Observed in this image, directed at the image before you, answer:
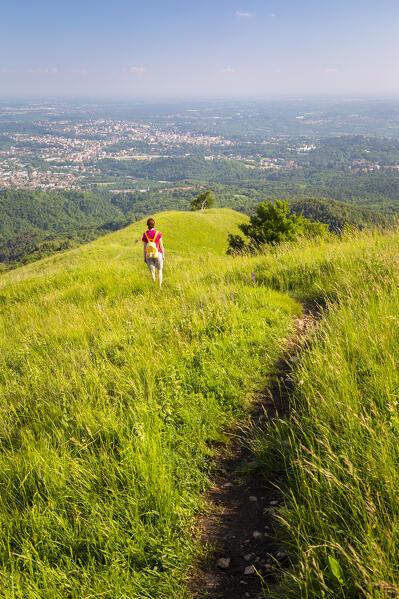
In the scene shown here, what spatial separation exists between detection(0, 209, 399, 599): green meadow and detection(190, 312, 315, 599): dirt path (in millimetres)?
124

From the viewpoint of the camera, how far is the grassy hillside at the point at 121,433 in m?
1.97

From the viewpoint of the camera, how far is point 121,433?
263 cm

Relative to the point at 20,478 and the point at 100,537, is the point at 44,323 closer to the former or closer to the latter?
the point at 20,478

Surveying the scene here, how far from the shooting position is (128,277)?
936 cm

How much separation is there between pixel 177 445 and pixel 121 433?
1.73 ft

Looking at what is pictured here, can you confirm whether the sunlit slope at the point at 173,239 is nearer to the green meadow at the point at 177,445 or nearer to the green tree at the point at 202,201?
the green tree at the point at 202,201

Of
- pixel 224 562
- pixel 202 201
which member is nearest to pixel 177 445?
pixel 224 562

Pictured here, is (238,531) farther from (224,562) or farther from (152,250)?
(152,250)

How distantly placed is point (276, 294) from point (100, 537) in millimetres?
5025

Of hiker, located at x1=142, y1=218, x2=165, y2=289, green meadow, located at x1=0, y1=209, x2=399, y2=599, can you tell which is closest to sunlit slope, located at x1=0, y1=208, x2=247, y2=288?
hiker, located at x1=142, y1=218, x2=165, y2=289

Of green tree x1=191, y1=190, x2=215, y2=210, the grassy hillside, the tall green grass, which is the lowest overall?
the grassy hillside

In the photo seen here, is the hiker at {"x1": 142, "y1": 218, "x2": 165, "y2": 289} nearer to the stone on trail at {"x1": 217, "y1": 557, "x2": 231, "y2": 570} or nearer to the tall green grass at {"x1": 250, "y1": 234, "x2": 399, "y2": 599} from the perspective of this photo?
the tall green grass at {"x1": 250, "y1": 234, "x2": 399, "y2": 599}

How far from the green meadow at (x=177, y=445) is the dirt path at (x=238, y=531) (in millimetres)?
124

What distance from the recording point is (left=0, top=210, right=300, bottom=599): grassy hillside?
1966 mm
